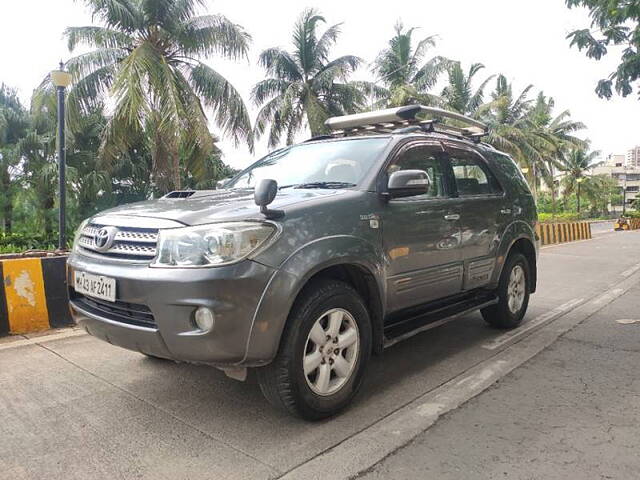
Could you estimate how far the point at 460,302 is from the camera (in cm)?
414

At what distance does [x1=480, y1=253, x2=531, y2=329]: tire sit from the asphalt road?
172 mm

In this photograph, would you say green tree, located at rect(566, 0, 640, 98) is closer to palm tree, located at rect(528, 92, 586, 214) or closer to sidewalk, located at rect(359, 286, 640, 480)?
sidewalk, located at rect(359, 286, 640, 480)

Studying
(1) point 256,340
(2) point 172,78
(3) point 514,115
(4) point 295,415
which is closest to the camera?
(1) point 256,340

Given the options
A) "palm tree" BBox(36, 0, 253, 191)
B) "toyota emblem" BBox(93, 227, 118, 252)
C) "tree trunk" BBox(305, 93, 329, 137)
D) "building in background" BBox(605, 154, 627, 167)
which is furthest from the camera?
"building in background" BBox(605, 154, 627, 167)

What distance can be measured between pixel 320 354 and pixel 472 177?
7.94ft

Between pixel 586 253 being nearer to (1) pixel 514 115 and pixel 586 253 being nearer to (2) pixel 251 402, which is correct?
(2) pixel 251 402

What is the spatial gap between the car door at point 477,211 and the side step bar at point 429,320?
0.49 ft

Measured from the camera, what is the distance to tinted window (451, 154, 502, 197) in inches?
166

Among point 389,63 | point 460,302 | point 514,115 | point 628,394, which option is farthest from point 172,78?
point 514,115

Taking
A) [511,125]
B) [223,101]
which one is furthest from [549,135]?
[223,101]

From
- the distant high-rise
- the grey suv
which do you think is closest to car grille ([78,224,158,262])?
the grey suv

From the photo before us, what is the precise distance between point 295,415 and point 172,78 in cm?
1491

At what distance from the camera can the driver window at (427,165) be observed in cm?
364

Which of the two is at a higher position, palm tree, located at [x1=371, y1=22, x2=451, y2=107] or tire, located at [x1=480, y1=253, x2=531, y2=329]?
palm tree, located at [x1=371, y1=22, x2=451, y2=107]
